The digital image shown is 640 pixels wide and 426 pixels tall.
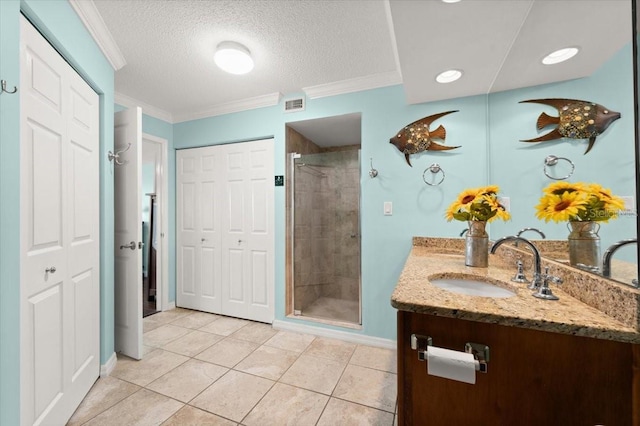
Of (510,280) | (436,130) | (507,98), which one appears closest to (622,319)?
(510,280)

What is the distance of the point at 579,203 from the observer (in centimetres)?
83

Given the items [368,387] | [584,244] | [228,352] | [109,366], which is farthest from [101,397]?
[584,244]

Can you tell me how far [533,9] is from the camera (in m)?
1.08

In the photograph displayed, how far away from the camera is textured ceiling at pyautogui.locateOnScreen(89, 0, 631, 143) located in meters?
1.05

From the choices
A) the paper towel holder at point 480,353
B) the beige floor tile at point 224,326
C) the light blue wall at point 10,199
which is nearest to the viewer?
the paper towel holder at point 480,353

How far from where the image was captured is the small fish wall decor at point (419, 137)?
204 centimetres

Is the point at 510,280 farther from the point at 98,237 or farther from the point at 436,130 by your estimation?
the point at 98,237

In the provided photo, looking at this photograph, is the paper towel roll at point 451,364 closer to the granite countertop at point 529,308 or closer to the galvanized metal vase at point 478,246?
the granite countertop at point 529,308

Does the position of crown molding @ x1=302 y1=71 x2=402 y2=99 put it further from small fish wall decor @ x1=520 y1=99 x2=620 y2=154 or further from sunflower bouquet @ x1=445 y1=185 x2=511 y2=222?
sunflower bouquet @ x1=445 y1=185 x2=511 y2=222

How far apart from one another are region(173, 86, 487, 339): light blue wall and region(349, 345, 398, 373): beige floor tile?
0.13 m

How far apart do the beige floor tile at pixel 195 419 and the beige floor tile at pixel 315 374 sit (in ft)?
1.49

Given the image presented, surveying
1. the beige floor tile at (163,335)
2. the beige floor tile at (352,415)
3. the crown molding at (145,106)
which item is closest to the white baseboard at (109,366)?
the beige floor tile at (163,335)

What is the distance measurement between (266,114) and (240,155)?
1.79 ft

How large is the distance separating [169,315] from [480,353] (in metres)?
3.18
